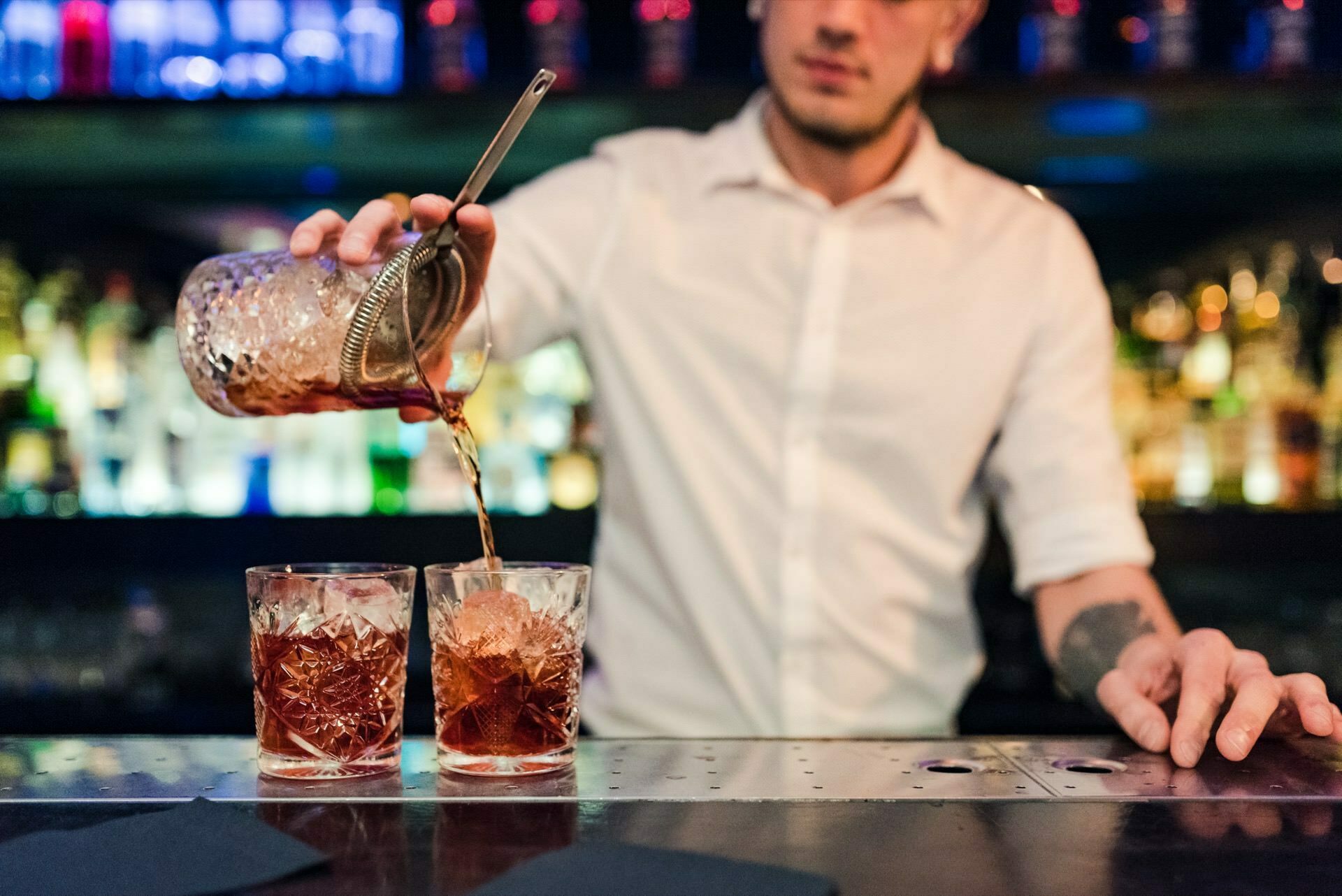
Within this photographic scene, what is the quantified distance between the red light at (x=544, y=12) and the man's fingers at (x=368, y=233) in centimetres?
144

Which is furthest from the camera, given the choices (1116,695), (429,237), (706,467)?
(706,467)

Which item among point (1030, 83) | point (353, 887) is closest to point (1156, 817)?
point (353, 887)

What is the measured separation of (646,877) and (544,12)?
6.68ft

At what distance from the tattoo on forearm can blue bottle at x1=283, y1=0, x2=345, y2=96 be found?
168cm

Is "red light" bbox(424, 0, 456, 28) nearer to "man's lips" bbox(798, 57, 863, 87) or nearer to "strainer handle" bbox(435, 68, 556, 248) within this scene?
"man's lips" bbox(798, 57, 863, 87)

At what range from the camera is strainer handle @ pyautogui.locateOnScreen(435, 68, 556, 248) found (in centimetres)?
98

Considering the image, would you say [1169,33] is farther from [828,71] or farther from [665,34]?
[828,71]

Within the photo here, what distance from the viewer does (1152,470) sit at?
102 inches

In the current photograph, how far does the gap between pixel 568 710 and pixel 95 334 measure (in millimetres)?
2058

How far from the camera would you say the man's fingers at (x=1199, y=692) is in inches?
41.8

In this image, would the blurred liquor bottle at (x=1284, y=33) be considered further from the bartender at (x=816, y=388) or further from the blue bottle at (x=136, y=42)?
the blue bottle at (x=136, y=42)

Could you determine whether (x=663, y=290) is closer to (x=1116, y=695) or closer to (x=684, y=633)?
(x=684, y=633)

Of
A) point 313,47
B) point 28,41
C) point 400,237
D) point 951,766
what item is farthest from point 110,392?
point 951,766

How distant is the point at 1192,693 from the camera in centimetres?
112
